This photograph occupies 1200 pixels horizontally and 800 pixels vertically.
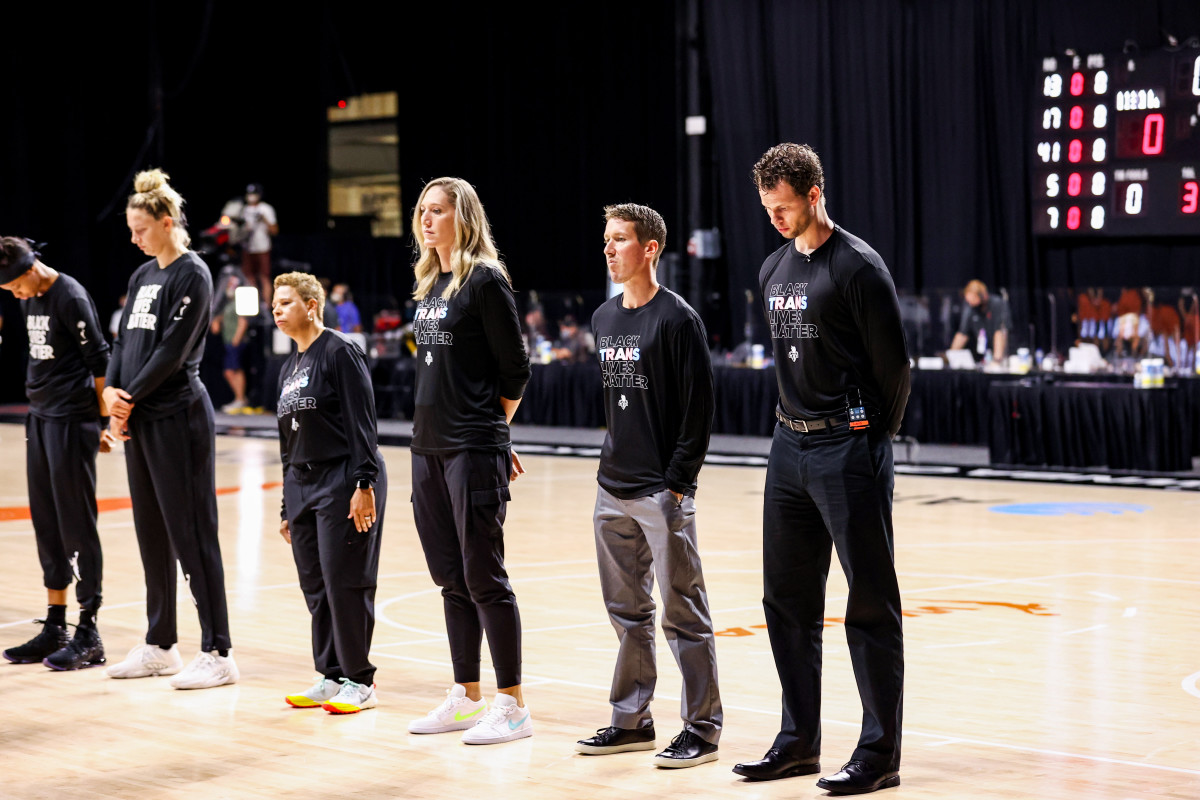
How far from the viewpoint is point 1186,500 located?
11836 millimetres

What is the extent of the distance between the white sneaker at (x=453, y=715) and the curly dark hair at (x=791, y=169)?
2090 mm

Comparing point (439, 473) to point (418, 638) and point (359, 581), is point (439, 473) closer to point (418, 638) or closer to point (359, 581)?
point (359, 581)

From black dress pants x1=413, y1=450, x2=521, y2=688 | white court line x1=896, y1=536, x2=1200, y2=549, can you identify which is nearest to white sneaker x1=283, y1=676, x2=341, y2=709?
black dress pants x1=413, y1=450, x2=521, y2=688

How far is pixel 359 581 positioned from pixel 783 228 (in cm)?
208

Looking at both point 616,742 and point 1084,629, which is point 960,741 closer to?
point 616,742

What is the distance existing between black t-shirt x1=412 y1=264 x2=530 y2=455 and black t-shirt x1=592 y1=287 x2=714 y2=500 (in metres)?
0.43

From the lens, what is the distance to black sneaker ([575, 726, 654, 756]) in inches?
197

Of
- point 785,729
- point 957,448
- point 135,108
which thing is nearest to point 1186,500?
point 957,448

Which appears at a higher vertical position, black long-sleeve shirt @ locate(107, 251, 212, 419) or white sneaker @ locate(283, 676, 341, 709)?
black long-sleeve shirt @ locate(107, 251, 212, 419)

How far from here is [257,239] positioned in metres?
21.0

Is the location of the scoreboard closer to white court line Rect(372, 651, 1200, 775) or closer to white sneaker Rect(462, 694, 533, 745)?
white court line Rect(372, 651, 1200, 775)

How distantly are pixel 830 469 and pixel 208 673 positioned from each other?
2.85 metres

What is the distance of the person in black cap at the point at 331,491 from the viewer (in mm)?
5602

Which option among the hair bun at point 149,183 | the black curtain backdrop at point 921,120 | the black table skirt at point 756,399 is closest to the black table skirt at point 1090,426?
the black table skirt at point 756,399
